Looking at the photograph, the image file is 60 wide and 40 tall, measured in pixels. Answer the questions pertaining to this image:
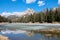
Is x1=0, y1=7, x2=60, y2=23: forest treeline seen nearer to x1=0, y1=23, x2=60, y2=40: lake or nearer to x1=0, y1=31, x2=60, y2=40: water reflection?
x1=0, y1=23, x2=60, y2=40: lake

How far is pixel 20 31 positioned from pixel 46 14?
56.8 inches

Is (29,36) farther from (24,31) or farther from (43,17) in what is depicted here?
(43,17)

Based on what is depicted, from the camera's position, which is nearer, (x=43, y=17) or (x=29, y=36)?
(x=29, y=36)

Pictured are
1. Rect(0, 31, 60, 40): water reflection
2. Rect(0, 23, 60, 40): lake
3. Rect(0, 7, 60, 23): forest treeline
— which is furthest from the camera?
Rect(0, 7, 60, 23): forest treeline

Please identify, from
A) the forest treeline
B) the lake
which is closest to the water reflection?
the lake

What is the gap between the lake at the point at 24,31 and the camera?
5.87 meters

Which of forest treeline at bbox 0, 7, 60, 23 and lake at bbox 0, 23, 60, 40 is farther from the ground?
forest treeline at bbox 0, 7, 60, 23

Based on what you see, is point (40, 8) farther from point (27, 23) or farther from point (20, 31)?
point (20, 31)

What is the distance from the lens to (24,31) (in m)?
6.49

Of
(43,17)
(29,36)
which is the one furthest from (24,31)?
(43,17)

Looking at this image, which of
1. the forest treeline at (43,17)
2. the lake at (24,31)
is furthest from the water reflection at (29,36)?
the forest treeline at (43,17)

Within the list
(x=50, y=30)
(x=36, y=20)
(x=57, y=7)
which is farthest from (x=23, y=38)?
(x=57, y=7)

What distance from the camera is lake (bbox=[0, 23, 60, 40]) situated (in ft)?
19.3

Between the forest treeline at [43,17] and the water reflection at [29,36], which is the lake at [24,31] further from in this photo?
the forest treeline at [43,17]
